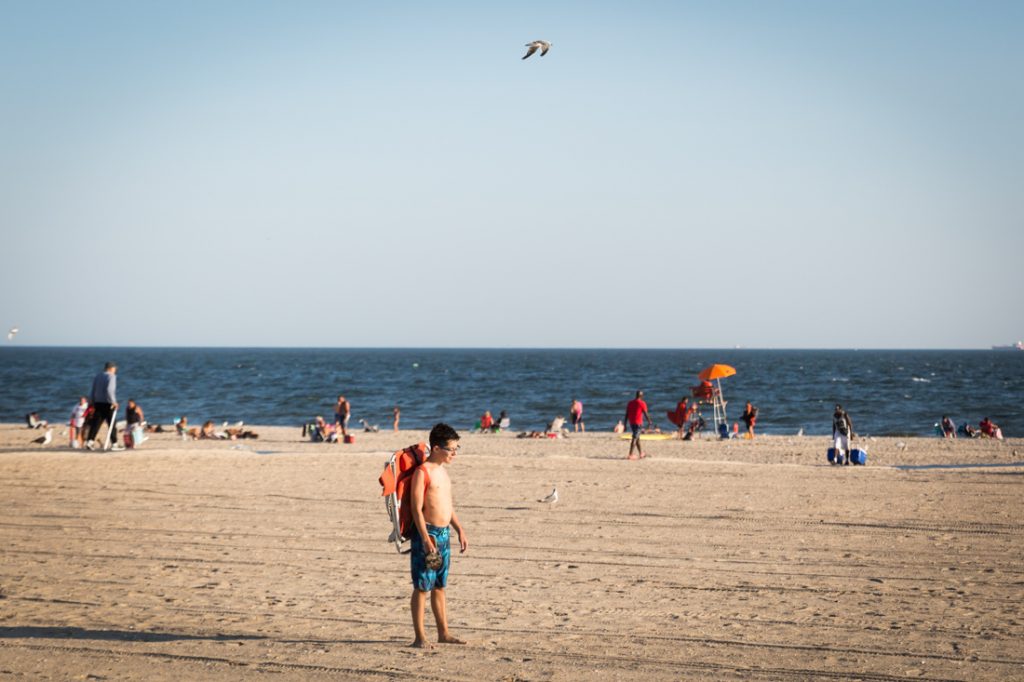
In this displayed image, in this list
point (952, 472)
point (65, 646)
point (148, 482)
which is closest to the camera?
point (65, 646)

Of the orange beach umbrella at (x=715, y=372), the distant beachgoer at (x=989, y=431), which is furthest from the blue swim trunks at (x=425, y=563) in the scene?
the distant beachgoer at (x=989, y=431)

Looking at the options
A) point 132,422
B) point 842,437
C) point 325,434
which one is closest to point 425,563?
A: point 842,437

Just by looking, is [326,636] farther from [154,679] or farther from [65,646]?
[65,646]

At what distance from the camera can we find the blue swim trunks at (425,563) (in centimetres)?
687

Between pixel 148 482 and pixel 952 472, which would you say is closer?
pixel 148 482

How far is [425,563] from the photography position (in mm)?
6852

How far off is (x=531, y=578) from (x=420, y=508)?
3.02 meters

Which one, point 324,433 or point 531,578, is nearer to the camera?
point 531,578

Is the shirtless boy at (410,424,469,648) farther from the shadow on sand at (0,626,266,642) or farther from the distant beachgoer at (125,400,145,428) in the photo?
the distant beachgoer at (125,400,145,428)

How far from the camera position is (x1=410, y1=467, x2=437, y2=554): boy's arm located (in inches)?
266

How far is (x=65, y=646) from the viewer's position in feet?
23.4

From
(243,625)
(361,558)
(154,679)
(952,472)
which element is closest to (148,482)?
(361,558)

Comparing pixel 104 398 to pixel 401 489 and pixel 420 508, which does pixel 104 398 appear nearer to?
pixel 401 489

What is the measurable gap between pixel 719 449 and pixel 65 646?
68.0 ft
